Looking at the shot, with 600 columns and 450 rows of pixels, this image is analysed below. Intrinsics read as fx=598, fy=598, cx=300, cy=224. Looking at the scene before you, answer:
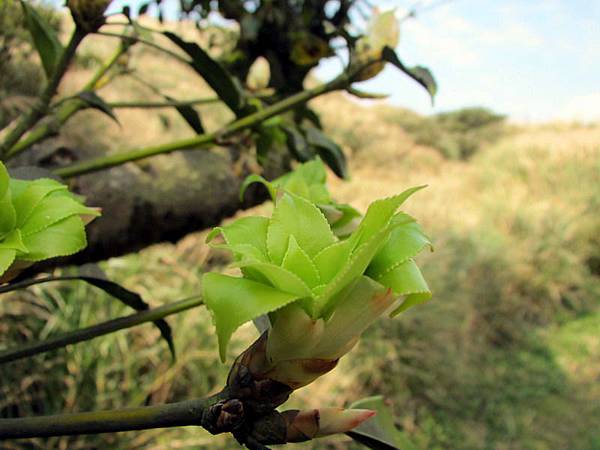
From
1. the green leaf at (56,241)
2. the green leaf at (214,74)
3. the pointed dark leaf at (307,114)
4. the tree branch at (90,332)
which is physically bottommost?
the tree branch at (90,332)

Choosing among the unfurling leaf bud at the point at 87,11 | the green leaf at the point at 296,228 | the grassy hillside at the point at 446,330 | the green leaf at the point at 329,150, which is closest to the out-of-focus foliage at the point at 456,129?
the grassy hillside at the point at 446,330

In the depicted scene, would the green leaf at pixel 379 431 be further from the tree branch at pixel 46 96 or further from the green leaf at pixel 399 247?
the tree branch at pixel 46 96

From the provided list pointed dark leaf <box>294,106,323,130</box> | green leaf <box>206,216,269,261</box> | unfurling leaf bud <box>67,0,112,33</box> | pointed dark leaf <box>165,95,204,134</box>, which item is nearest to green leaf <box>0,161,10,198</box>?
green leaf <box>206,216,269,261</box>

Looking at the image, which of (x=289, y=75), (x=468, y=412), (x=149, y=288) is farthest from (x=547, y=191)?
(x=289, y=75)

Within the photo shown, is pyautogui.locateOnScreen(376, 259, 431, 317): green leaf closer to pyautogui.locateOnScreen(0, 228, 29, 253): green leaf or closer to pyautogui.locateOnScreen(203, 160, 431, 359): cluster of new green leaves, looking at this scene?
pyautogui.locateOnScreen(203, 160, 431, 359): cluster of new green leaves

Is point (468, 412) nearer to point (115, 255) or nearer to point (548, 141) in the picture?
point (115, 255)

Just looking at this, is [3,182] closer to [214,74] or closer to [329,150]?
[214,74]

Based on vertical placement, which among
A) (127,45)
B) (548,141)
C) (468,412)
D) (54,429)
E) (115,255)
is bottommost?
(468,412)
